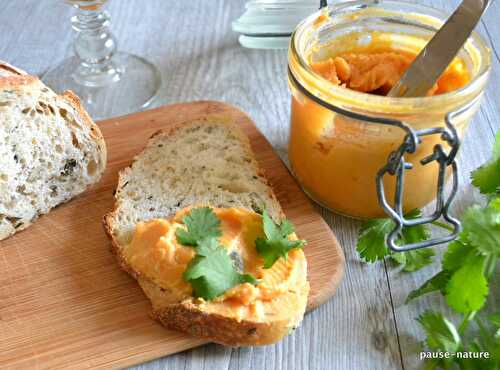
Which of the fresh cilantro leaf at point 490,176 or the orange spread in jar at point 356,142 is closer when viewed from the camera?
the orange spread in jar at point 356,142

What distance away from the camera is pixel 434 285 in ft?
7.06

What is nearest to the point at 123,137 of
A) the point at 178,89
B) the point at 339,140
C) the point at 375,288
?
the point at 178,89

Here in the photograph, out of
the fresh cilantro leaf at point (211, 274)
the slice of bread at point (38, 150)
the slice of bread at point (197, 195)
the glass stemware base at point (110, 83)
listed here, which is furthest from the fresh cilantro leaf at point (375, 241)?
the glass stemware base at point (110, 83)

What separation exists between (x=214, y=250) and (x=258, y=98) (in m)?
1.31

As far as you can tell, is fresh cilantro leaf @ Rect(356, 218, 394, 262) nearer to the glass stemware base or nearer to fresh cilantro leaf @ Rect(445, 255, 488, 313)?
fresh cilantro leaf @ Rect(445, 255, 488, 313)

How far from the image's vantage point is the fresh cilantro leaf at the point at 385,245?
7.37ft

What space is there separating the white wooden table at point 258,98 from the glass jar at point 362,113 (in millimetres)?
193

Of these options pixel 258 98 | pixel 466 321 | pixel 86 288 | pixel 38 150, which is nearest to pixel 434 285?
pixel 466 321

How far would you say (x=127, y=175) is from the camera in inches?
100

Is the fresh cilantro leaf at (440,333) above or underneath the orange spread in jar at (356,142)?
underneath

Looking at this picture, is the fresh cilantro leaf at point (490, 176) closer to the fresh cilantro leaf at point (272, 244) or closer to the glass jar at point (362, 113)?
the glass jar at point (362, 113)

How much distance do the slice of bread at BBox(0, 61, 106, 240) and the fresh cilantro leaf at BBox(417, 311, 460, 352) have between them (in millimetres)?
1391

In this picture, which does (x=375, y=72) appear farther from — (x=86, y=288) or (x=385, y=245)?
(x=86, y=288)

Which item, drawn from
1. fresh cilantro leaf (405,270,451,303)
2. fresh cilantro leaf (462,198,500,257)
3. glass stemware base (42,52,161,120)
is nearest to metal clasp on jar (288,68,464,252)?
fresh cilantro leaf (462,198,500,257)
